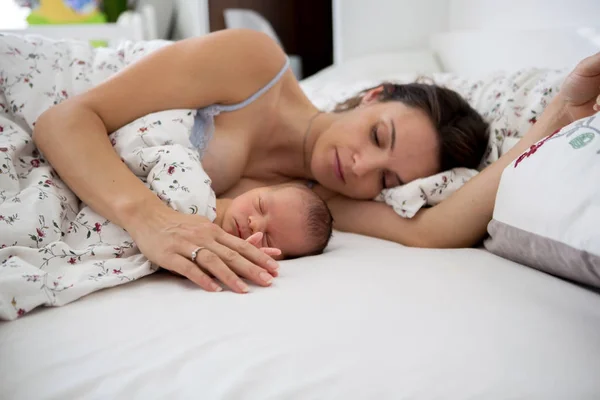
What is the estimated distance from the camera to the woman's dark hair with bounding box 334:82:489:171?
1311 mm

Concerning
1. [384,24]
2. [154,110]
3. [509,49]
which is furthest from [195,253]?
[384,24]

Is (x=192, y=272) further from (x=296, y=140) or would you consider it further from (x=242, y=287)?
(x=296, y=140)

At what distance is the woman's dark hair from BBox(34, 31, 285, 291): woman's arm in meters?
0.37

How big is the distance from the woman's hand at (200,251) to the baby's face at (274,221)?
146 millimetres

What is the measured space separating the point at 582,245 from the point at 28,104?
1.16m

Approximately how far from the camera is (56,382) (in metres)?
0.62

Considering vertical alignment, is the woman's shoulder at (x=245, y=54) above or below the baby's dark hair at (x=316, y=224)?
above

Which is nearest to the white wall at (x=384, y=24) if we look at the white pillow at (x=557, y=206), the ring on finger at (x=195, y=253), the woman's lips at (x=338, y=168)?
the woman's lips at (x=338, y=168)

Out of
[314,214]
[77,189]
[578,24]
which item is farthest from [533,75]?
[77,189]

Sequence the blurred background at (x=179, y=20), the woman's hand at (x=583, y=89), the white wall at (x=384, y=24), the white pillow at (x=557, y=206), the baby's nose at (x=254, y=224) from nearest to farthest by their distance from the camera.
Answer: the white pillow at (x=557, y=206), the woman's hand at (x=583, y=89), the baby's nose at (x=254, y=224), the white wall at (x=384, y=24), the blurred background at (x=179, y=20)

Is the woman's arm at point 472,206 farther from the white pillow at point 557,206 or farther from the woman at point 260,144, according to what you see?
the white pillow at point 557,206

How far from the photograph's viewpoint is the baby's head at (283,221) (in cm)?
110

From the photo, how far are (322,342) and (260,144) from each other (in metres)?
0.93

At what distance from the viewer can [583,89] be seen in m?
0.97
